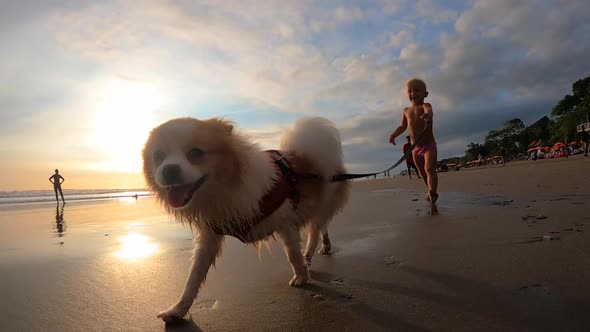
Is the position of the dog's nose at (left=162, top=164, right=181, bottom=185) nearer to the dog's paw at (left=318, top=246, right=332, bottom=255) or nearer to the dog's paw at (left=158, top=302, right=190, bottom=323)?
the dog's paw at (left=158, top=302, right=190, bottom=323)

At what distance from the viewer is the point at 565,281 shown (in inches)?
84.7

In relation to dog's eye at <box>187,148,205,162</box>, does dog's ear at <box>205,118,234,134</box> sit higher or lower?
higher

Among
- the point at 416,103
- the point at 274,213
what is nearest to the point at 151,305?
the point at 274,213

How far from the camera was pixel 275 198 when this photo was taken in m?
2.76

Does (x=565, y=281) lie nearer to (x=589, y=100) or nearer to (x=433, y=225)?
(x=433, y=225)

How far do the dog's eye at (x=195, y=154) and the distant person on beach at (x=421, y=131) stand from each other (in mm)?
4131

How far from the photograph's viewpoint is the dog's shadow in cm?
203

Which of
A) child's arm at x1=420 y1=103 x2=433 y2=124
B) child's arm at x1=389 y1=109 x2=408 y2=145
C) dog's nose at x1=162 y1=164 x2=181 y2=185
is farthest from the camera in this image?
child's arm at x1=389 y1=109 x2=408 y2=145

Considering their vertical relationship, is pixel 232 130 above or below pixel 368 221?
above

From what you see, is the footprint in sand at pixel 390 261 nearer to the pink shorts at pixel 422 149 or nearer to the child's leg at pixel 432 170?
the child's leg at pixel 432 170

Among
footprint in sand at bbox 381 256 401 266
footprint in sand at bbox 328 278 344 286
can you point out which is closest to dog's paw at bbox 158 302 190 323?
footprint in sand at bbox 328 278 344 286

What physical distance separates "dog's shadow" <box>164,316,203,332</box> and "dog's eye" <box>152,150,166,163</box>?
1137 mm

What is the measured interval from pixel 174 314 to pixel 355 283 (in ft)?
4.16

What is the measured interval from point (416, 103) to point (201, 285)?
5002mm
